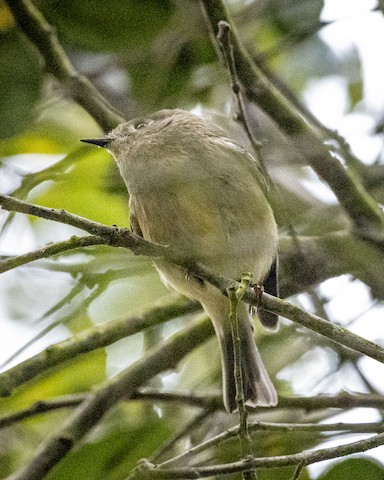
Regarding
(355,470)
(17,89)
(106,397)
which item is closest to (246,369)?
(106,397)

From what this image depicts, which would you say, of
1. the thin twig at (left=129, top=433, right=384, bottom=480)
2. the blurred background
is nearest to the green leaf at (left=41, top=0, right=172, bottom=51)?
the blurred background

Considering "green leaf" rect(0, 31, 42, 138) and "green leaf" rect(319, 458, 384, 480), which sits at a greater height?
"green leaf" rect(0, 31, 42, 138)

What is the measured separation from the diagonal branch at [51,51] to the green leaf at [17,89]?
8cm

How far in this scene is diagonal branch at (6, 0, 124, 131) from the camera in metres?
3.74

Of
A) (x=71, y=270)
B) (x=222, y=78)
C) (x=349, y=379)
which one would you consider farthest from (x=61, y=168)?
(x=349, y=379)

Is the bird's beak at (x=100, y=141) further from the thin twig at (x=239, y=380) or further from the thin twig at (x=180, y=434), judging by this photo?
the thin twig at (x=239, y=380)

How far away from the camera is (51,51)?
12.5ft

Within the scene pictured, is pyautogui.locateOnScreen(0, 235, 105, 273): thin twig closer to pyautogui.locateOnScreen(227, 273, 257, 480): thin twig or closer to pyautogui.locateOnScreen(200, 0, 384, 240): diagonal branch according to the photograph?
pyautogui.locateOnScreen(227, 273, 257, 480): thin twig

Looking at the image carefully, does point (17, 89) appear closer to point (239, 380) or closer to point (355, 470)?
point (239, 380)

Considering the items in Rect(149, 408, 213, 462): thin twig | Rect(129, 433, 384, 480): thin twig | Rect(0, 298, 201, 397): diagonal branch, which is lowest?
Rect(129, 433, 384, 480): thin twig

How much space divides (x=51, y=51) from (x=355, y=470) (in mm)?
2233

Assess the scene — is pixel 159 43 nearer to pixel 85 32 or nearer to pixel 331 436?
pixel 85 32

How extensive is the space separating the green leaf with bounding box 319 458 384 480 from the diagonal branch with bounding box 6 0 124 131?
2025 mm

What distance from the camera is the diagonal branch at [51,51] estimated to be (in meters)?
3.74
